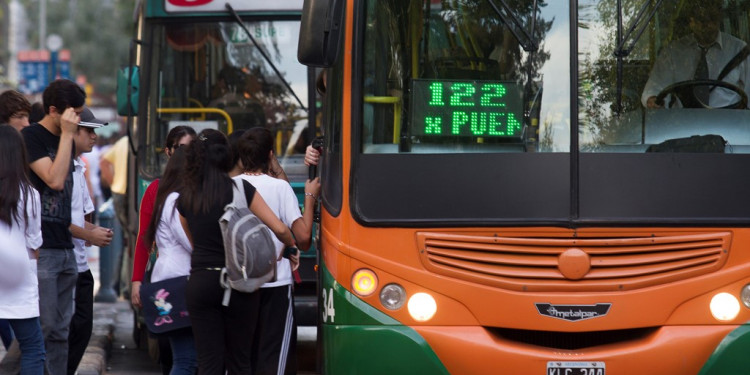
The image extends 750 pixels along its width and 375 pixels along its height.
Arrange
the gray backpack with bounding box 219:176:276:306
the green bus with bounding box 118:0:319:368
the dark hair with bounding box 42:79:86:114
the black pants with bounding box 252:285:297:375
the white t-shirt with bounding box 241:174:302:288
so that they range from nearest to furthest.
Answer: the gray backpack with bounding box 219:176:276:306 → the black pants with bounding box 252:285:297:375 → the white t-shirt with bounding box 241:174:302:288 → the dark hair with bounding box 42:79:86:114 → the green bus with bounding box 118:0:319:368

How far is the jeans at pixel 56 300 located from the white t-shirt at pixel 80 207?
353mm

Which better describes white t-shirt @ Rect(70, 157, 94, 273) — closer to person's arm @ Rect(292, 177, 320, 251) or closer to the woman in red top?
the woman in red top

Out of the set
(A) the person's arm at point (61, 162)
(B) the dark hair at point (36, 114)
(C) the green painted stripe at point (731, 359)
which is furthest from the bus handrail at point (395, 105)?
(B) the dark hair at point (36, 114)

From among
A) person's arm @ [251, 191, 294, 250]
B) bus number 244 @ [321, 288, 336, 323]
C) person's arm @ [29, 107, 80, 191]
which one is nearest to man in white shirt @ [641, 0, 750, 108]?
bus number 244 @ [321, 288, 336, 323]

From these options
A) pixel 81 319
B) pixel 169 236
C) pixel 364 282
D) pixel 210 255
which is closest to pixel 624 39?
pixel 364 282

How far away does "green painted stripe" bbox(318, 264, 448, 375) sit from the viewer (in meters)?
5.96

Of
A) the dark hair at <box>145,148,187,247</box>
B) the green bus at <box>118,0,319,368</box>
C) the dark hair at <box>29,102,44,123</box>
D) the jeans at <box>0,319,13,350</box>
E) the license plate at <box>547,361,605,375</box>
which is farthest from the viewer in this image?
the green bus at <box>118,0,319,368</box>

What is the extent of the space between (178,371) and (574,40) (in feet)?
8.70

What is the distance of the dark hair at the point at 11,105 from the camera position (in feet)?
24.8

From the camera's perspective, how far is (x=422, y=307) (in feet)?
19.8

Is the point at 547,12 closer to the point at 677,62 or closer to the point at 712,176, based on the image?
the point at 677,62

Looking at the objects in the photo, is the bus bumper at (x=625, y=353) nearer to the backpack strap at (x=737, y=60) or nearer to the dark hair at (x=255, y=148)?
the backpack strap at (x=737, y=60)

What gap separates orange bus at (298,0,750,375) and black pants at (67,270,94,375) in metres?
1.94

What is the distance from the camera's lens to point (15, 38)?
7481 cm
